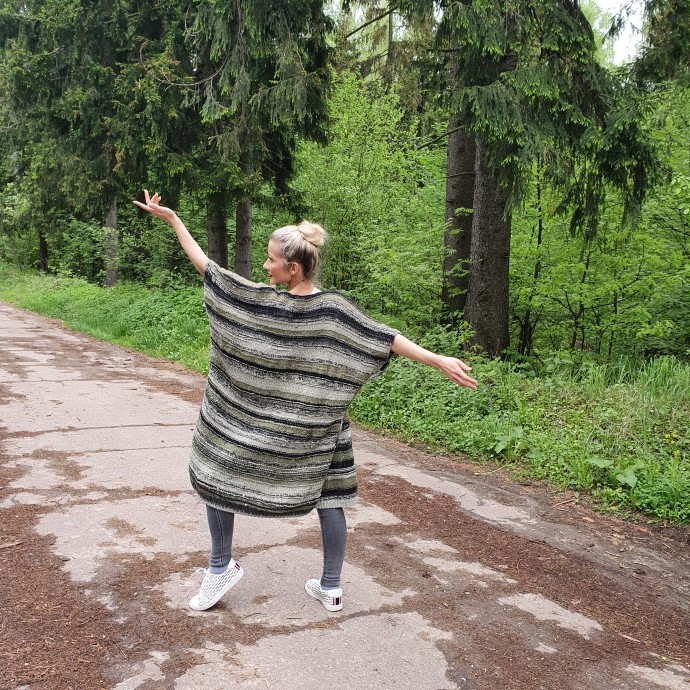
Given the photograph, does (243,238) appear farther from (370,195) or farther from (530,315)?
(530,315)

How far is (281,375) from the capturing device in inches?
121

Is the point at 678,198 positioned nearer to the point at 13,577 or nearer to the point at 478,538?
the point at 478,538

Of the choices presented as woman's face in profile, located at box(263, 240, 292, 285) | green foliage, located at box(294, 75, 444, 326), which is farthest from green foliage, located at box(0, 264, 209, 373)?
woman's face in profile, located at box(263, 240, 292, 285)

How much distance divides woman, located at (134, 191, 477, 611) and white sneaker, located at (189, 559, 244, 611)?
30 cm

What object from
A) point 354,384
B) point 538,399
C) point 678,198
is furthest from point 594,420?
point 678,198

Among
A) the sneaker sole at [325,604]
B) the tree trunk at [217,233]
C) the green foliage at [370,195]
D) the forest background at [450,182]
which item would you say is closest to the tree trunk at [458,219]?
the forest background at [450,182]

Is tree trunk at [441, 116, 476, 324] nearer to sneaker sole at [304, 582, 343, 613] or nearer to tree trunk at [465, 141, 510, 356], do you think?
tree trunk at [465, 141, 510, 356]

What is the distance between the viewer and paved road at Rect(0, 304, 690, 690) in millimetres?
2844

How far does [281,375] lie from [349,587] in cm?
130

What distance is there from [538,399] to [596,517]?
81.8 inches

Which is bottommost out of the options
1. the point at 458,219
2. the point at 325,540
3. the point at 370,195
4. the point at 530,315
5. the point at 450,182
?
the point at 325,540

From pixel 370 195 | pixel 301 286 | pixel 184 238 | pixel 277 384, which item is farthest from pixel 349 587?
pixel 370 195

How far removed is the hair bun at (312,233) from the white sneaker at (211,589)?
5.27 ft

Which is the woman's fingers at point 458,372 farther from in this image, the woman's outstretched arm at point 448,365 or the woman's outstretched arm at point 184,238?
the woman's outstretched arm at point 184,238
